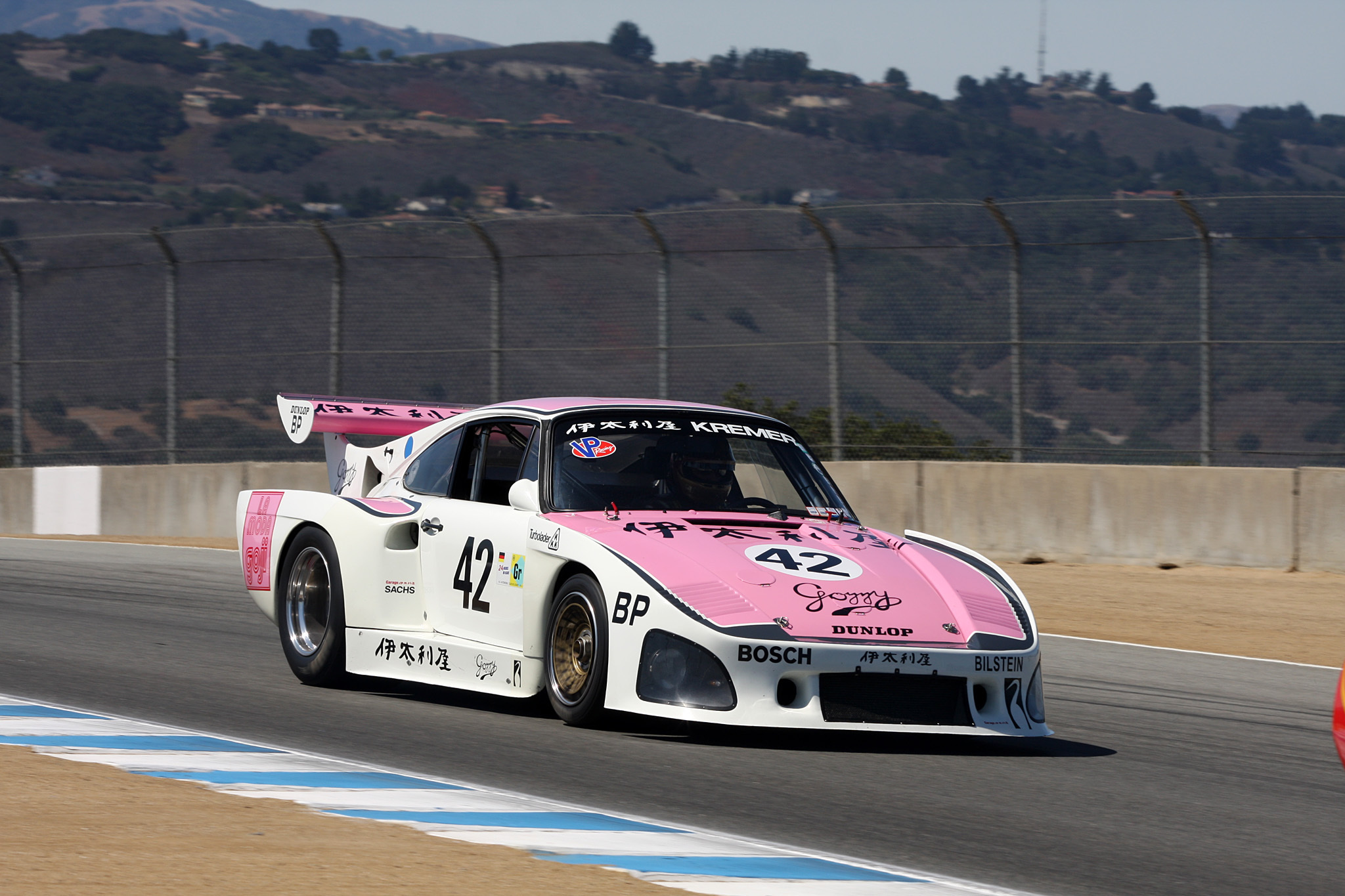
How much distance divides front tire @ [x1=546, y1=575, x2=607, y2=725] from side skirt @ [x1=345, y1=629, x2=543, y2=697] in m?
0.12

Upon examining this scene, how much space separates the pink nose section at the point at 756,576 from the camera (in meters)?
6.55

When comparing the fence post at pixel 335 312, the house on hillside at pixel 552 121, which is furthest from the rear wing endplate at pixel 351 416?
the house on hillside at pixel 552 121

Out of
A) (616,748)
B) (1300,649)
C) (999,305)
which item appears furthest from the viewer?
(999,305)

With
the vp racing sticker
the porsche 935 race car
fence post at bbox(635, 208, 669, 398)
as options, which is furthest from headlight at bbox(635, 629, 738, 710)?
fence post at bbox(635, 208, 669, 398)

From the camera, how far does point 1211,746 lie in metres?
7.25

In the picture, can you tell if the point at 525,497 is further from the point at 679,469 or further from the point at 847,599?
the point at 847,599

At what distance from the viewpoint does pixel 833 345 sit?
15.8m

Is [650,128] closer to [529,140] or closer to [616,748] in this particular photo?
[529,140]

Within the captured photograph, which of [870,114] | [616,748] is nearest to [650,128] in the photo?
[870,114]

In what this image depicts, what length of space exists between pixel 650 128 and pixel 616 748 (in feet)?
608

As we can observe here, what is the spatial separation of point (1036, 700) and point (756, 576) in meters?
1.24

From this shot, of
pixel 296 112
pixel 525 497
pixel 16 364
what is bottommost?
pixel 525 497

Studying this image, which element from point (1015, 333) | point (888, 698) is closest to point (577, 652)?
point (888, 698)

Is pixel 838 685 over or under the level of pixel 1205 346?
under
